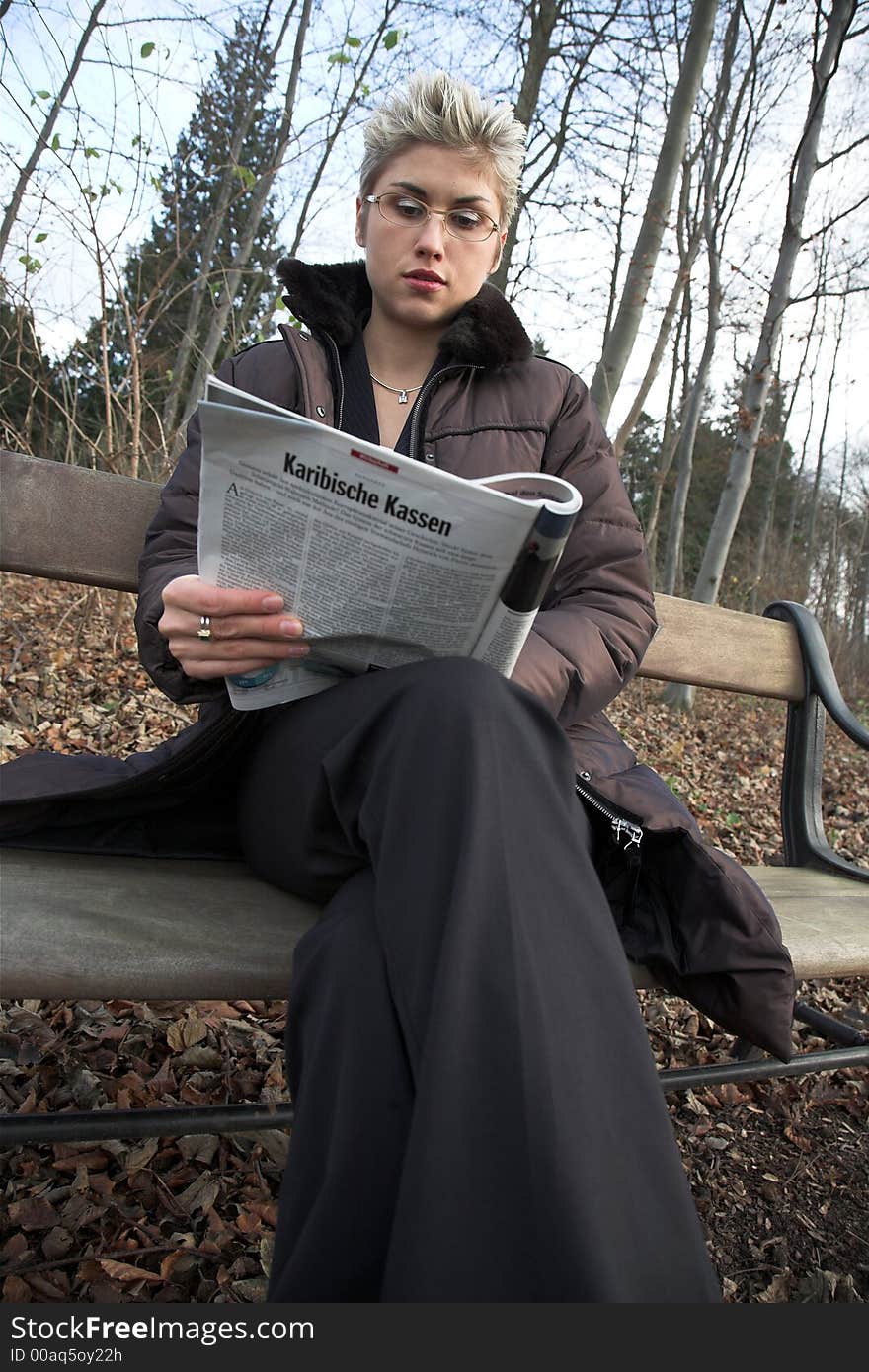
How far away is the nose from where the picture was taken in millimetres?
1815

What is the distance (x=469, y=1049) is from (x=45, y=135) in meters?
5.89

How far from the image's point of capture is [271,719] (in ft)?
4.81

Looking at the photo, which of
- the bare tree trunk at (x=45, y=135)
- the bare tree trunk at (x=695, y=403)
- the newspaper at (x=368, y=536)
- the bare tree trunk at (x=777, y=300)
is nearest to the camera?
the newspaper at (x=368, y=536)

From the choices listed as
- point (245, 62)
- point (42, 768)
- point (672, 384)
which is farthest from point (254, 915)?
point (672, 384)

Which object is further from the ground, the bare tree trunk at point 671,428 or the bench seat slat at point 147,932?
the bare tree trunk at point 671,428

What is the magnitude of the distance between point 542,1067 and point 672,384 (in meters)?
14.3

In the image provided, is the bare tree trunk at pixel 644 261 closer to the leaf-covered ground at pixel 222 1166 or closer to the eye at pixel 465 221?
the leaf-covered ground at pixel 222 1166

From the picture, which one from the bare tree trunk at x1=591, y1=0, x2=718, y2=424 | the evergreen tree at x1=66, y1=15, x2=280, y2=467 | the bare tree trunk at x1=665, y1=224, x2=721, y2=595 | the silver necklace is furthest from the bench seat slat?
the bare tree trunk at x1=665, y1=224, x2=721, y2=595

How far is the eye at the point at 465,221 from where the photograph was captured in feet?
6.00

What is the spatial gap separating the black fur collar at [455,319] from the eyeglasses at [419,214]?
0.12m

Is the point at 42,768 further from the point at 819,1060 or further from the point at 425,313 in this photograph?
the point at 819,1060

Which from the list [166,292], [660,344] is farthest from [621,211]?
[166,292]

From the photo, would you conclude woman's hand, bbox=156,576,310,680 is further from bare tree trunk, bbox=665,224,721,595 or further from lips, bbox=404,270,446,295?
bare tree trunk, bbox=665,224,721,595

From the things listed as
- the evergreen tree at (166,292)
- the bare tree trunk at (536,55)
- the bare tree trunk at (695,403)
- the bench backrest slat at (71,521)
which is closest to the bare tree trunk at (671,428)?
the bare tree trunk at (695,403)
